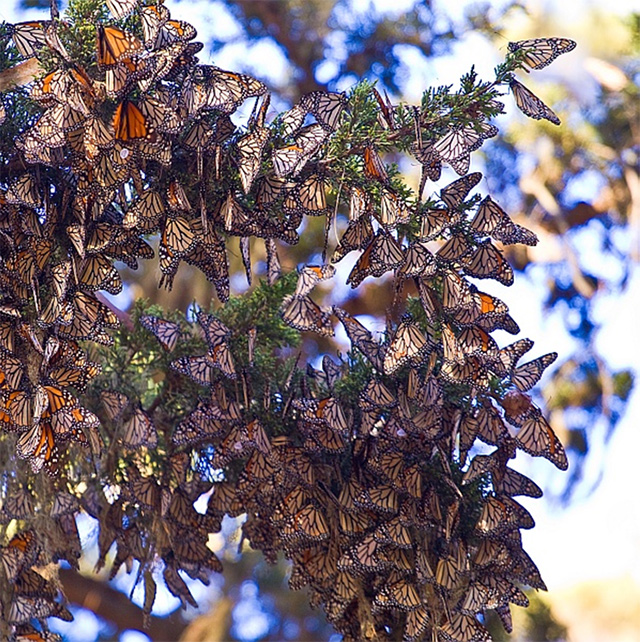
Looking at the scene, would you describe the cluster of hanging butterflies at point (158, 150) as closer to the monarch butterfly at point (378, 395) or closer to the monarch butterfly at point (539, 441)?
the monarch butterfly at point (378, 395)

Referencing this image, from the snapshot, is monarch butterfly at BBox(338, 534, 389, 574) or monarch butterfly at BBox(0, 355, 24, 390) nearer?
monarch butterfly at BBox(0, 355, 24, 390)

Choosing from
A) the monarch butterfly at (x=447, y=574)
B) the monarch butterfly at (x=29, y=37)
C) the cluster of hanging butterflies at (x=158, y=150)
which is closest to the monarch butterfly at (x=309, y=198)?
the cluster of hanging butterflies at (x=158, y=150)

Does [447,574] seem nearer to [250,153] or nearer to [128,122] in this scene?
[250,153]

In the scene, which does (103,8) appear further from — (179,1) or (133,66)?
(179,1)

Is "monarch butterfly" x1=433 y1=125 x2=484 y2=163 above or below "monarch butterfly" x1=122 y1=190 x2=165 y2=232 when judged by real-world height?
above

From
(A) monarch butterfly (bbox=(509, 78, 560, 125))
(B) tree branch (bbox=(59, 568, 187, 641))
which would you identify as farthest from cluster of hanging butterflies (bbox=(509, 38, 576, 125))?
(B) tree branch (bbox=(59, 568, 187, 641))

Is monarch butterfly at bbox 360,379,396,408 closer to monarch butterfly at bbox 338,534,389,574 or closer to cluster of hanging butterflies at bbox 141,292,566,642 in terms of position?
cluster of hanging butterflies at bbox 141,292,566,642

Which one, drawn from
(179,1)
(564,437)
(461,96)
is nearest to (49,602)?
(461,96)

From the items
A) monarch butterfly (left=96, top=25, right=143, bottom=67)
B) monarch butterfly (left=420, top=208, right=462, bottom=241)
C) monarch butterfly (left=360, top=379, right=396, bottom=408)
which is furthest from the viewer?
monarch butterfly (left=360, top=379, right=396, bottom=408)
